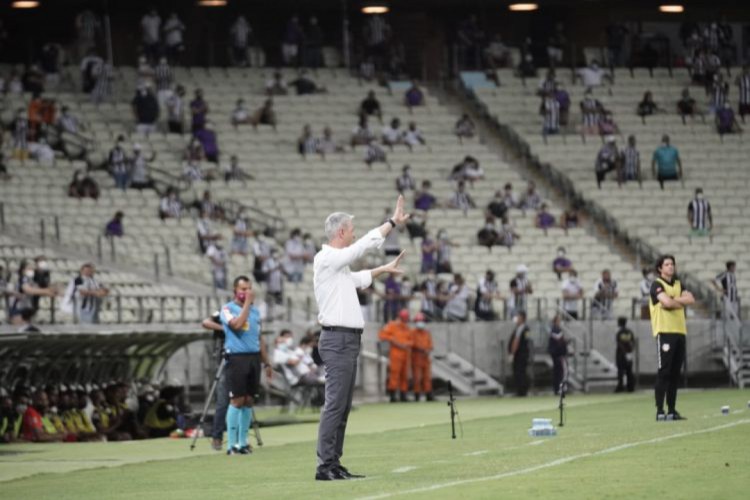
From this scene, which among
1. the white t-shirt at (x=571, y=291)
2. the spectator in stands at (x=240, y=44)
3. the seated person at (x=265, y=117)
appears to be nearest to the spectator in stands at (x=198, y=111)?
the seated person at (x=265, y=117)

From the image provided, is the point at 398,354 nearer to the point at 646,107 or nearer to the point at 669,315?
the point at 669,315

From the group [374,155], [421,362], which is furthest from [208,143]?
[421,362]

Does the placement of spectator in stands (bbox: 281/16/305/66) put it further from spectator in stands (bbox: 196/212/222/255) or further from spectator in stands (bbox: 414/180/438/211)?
spectator in stands (bbox: 196/212/222/255)

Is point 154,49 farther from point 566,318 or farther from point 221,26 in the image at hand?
point 566,318

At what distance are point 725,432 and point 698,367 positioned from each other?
19.8m

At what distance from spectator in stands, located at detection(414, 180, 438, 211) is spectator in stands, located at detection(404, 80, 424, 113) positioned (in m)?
5.16

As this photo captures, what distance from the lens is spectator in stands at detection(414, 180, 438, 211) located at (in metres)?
42.7

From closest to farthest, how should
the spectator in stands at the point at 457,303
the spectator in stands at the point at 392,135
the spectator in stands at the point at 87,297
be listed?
the spectator in stands at the point at 87,297 < the spectator in stands at the point at 457,303 < the spectator in stands at the point at 392,135

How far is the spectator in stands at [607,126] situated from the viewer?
4719 cm

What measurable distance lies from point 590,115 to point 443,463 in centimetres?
3111

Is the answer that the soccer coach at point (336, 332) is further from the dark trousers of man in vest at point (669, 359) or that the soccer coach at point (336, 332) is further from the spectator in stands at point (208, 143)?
the spectator in stands at point (208, 143)

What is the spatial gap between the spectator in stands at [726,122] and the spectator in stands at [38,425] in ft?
85.0

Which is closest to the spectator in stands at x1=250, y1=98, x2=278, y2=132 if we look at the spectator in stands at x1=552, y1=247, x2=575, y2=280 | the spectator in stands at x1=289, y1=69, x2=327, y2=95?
the spectator in stands at x1=289, y1=69, x2=327, y2=95

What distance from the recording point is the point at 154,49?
47.2 m
